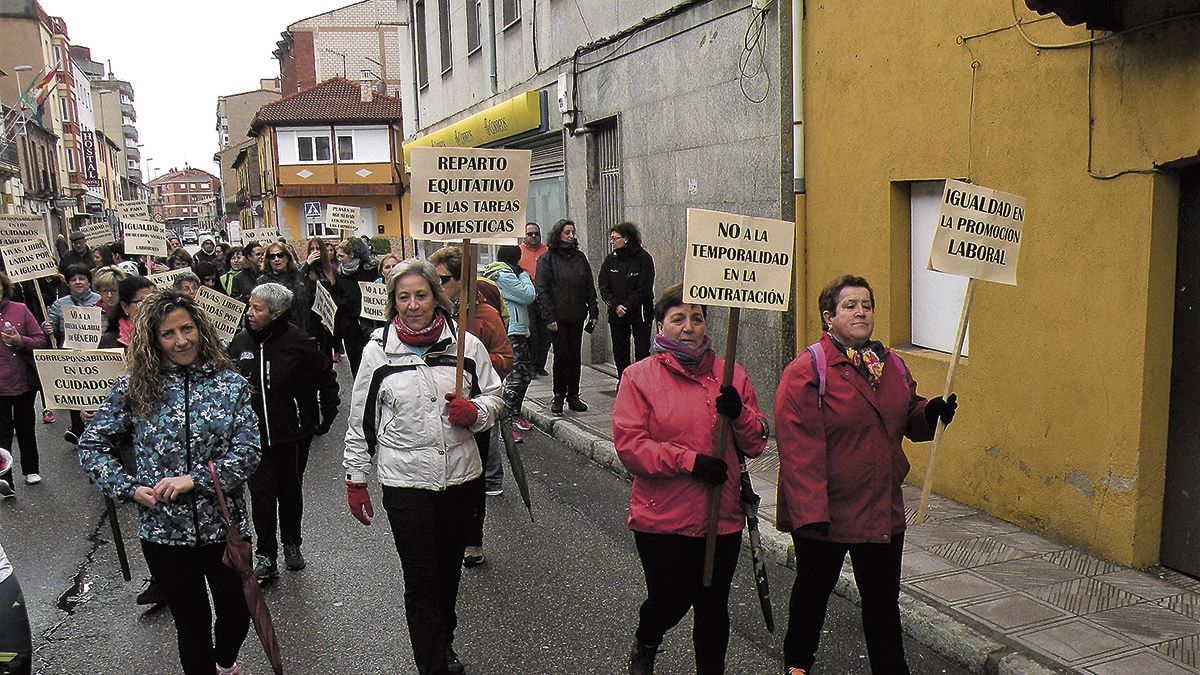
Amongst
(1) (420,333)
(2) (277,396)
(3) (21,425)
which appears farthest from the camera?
(3) (21,425)

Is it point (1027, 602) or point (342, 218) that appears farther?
point (342, 218)

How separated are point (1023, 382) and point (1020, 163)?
1335 mm

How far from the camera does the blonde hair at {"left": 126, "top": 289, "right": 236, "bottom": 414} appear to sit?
4.04m

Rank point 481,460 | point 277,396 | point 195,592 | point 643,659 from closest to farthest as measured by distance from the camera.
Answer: point 195,592, point 643,659, point 481,460, point 277,396

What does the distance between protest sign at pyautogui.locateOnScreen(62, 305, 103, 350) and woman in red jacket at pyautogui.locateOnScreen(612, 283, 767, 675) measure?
18.9 feet

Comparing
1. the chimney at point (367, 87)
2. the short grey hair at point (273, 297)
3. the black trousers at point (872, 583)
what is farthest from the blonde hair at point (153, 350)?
the chimney at point (367, 87)

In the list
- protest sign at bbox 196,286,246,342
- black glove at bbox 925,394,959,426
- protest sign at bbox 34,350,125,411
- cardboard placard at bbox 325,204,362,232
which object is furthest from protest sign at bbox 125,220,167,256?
black glove at bbox 925,394,959,426

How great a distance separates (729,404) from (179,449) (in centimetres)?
219

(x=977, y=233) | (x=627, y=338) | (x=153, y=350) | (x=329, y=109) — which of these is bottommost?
(x=627, y=338)

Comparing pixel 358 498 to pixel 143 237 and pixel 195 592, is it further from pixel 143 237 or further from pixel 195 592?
pixel 143 237

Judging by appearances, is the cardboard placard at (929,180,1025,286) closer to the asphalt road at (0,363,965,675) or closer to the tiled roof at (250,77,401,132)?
the asphalt road at (0,363,965,675)

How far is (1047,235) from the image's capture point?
19.6 feet

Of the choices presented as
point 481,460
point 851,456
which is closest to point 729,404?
point 851,456

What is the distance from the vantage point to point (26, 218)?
10.2 meters
